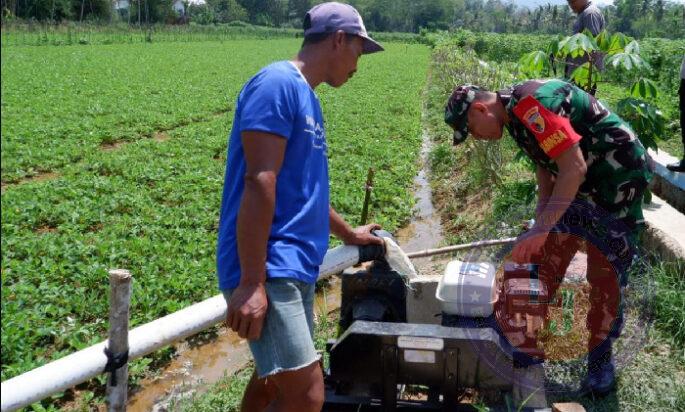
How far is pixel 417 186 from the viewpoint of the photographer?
8812mm

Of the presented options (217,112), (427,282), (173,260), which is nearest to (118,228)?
(173,260)

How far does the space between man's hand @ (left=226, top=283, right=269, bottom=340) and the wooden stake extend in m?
0.45

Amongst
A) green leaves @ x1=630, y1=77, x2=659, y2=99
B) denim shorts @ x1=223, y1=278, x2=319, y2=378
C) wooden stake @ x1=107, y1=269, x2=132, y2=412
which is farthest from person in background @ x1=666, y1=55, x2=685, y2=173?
wooden stake @ x1=107, y1=269, x2=132, y2=412

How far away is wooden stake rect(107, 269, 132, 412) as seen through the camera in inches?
82.7

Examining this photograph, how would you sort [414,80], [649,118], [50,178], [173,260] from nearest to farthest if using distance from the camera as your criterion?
1. [649,118]
2. [173,260]
3. [50,178]
4. [414,80]

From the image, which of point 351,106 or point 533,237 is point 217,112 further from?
point 533,237

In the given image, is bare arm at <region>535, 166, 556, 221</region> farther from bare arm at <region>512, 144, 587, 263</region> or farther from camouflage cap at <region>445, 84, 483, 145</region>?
camouflage cap at <region>445, 84, 483, 145</region>

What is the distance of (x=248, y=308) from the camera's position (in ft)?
6.10

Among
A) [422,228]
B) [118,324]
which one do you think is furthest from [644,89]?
[118,324]

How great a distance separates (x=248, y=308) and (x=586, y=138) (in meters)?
1.77

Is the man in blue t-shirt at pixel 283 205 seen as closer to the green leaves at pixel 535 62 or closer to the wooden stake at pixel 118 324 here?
the wooden stake at pixel 118 324

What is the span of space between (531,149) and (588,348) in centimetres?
108

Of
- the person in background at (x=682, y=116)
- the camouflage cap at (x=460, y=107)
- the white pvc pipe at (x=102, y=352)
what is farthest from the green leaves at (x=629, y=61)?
the white pvc pipe at (x=102, y=352)

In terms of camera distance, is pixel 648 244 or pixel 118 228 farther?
pixel 118 228
